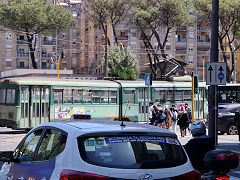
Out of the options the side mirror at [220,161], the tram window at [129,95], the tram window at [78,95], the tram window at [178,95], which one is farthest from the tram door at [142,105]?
the side mirror at [220,161]

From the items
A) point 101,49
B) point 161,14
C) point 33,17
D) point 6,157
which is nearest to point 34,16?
point 33,17

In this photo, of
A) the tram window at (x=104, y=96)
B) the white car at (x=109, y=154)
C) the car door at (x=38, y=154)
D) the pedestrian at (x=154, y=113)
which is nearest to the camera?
the white car at (x=109, y=154)

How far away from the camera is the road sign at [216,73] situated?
12703 mm

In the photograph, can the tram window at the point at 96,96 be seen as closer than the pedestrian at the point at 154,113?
No

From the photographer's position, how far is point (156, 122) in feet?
84.9

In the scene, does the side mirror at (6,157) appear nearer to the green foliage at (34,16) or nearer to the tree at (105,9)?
the green foliage at (34,16)

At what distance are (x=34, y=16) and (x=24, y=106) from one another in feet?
124

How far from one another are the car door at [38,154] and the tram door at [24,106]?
19.0m

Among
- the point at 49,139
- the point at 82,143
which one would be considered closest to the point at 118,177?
the point at 82,143

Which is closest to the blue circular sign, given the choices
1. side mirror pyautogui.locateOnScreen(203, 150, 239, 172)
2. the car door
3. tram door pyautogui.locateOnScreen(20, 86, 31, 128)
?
side mirror pyautogui.locateOnScreen(203, 150, 239, 172)

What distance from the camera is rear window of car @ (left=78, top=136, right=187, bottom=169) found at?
16.1 feet

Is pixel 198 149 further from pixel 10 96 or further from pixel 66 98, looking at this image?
pixel 66 98

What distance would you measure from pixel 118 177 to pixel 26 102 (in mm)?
21559

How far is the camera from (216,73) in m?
12.8
